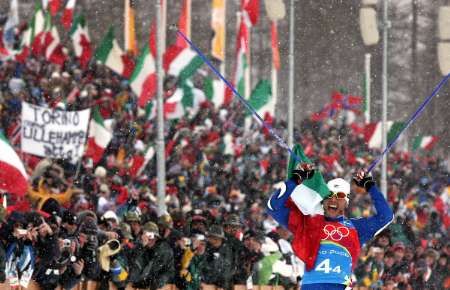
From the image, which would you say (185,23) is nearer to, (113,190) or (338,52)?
(113,190)

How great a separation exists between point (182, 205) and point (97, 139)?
1.67m

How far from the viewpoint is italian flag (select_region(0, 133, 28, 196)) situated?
16125 millimetres

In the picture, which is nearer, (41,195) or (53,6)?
(41,195)

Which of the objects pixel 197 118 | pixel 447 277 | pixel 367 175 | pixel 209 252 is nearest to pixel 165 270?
pixel 209 252

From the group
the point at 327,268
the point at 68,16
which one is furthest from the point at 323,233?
the point at 68,16

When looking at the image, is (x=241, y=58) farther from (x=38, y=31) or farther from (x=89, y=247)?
(x=89, y=247)

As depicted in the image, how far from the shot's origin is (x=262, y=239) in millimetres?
18000

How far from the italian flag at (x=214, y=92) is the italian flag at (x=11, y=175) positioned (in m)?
14.1

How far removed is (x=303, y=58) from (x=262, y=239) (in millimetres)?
34223

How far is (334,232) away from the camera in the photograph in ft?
36.7

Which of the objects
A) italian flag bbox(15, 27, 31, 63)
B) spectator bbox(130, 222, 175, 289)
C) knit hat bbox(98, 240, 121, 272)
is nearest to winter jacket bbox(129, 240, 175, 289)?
spectator bbox(130, 222, 175, 289)

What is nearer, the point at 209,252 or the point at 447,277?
the point at 209,252

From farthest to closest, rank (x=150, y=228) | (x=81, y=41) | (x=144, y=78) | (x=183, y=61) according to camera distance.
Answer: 1. (x=81, y=41)
2. (x=183, y=61)
3. (x=144, y=78)
4. (x=150, y=228)

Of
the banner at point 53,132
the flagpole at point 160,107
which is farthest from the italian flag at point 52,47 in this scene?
the banner at point 53,132
